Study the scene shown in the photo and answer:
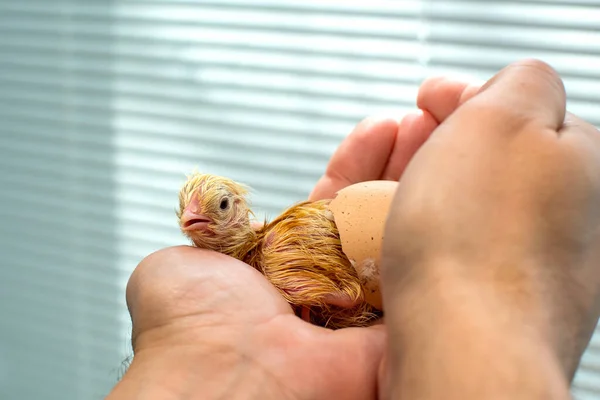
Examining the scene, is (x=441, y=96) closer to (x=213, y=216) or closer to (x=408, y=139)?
(x=408, y=139)

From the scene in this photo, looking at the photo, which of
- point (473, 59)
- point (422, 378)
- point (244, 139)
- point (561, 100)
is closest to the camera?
point (422, 378)

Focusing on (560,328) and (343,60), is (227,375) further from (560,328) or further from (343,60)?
(343,60)

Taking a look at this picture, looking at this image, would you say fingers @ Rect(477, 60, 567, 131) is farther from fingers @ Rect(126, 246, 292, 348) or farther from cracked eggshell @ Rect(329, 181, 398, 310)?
fingers @ Rect(126, 246, 292, 348)

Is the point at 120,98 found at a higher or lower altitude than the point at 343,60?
lower

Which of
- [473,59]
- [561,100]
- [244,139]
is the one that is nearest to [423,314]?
[561,100]

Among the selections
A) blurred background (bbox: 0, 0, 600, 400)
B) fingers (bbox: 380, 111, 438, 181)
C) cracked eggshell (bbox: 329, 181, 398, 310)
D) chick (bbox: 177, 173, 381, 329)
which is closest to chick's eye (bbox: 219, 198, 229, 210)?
chick (bbox: 177, 173, 381, 329)

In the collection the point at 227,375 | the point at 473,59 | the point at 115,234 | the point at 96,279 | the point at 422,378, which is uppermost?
the point at 473,59

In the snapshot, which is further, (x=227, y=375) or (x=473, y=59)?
(x=473, y=59)
